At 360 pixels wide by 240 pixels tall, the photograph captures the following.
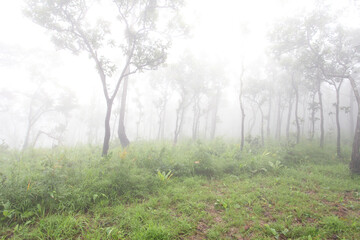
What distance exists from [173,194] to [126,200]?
1.37 metres

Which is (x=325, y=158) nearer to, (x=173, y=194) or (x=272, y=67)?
(x=173, y=194)

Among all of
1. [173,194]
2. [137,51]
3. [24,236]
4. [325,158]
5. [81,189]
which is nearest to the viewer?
[24,236]

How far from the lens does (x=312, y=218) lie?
3.79m

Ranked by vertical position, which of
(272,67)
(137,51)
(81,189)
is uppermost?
(272,67)

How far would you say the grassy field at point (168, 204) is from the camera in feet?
10.7

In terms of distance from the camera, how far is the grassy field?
3250 mm

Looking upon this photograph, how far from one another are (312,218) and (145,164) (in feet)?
17.7

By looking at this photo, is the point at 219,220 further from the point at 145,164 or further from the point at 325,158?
the point at 325,158

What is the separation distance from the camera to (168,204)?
4316 mm

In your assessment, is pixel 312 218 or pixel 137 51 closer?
pixel 312 218

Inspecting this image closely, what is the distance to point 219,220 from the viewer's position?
3.69m

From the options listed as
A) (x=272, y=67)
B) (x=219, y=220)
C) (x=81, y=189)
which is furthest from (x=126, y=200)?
(x=272, y=67)

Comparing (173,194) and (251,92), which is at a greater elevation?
(251,92)

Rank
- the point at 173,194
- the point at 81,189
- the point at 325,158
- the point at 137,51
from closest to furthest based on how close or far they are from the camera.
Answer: the point at 81,189 < the point at 173,194 < the point at 137,51 < the point at 325,158
